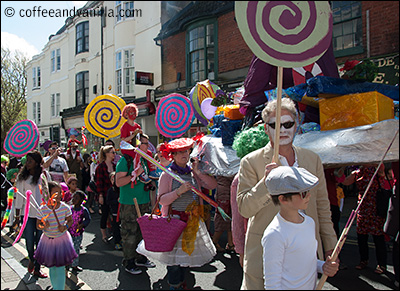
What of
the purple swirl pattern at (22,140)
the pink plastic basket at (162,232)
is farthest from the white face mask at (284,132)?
the purple swirl pattern at (22,140)

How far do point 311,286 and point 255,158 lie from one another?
86 cm

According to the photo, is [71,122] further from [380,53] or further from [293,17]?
[293,17]


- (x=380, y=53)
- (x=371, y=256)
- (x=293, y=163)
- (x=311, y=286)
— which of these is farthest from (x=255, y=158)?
(x=380, y=53)

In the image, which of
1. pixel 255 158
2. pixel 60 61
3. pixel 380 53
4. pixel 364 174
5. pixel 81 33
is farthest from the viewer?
pixel 60 61

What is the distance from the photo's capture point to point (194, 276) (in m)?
4.55

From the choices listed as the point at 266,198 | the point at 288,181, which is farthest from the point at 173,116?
the point at 288,181

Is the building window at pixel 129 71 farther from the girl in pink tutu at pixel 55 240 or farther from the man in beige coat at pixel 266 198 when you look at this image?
the man in beige coat at pixel 266 198

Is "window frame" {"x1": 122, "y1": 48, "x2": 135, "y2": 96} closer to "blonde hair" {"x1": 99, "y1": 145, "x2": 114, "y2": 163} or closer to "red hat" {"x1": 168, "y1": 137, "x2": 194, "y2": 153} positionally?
"blonde hair" {"x1": 99, "y1": 145, "x2": 114, "y2": 163}

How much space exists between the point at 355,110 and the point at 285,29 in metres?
1.47

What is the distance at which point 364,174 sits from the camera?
4582 mm

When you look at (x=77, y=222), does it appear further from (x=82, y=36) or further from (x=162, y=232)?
(x=82, y=36)

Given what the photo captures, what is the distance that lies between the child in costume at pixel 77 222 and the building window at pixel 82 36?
63.3ft

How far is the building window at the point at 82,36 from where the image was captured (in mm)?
22062

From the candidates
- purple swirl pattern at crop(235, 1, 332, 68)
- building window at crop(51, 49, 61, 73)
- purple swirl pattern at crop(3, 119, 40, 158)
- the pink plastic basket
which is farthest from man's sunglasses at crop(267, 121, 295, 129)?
building window at crop(51, 49, 61, 73)
